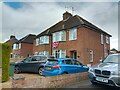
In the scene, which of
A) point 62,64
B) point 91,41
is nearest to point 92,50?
point 91,41

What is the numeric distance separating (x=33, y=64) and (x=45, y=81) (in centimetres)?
758

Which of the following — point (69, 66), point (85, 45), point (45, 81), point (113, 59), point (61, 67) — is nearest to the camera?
point (45, 81)

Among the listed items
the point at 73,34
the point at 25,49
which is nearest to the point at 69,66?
the point at 73,34

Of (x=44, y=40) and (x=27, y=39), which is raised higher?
(x=27, y=39)

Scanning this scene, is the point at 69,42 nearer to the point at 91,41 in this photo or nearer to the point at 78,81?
the point at 91,41

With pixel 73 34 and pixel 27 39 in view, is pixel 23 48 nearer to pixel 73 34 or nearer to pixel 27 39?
pixel 27 39

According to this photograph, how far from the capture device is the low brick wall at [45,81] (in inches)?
265

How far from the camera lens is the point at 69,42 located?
25781mm

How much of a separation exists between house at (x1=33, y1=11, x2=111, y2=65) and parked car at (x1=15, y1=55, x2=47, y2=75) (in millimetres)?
9821

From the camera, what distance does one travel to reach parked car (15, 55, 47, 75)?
14.5 meters

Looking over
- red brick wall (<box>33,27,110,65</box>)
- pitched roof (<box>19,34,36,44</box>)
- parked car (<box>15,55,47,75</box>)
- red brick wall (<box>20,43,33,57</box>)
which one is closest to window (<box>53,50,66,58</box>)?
red brick wall (<box>33,27,110,65</box>)

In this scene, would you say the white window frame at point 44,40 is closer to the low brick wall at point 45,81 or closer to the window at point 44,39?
the window at point 44,39

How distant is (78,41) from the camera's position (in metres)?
24.1

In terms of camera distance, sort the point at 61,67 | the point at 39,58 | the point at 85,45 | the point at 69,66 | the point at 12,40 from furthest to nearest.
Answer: the point at 12,40, the point at 85,45, the point at 39,58, the point at 69,66, the point at 61,67
